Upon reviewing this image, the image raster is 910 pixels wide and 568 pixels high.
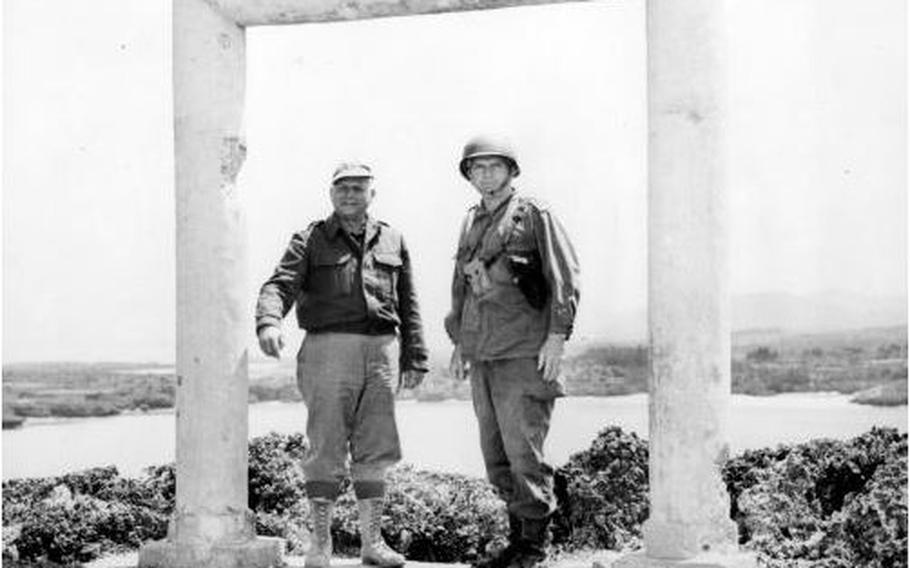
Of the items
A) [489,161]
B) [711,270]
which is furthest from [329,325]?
[711,270]

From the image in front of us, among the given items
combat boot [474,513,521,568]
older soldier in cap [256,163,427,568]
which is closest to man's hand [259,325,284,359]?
older soldier in cap [256,163,427,568]

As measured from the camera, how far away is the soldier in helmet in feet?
22.9

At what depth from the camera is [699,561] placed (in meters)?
6.64

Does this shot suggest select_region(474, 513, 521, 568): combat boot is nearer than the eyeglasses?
Yes

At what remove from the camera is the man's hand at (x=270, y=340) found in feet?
24.0

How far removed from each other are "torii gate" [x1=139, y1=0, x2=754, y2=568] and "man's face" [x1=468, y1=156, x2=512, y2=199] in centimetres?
83

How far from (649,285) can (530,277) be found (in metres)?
0.66

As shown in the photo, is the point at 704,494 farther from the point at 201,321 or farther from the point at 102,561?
the point at 102,561

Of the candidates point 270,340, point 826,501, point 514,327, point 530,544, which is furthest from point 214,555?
point 826,501

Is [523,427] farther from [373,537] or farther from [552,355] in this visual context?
[373,537]

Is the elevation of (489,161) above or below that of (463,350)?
above

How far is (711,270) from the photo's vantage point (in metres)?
6.78

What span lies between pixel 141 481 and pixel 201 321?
2.89 meters

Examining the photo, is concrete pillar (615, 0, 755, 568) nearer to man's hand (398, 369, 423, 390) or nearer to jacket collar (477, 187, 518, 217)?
jacket collar (477, 187, 518, 217)
